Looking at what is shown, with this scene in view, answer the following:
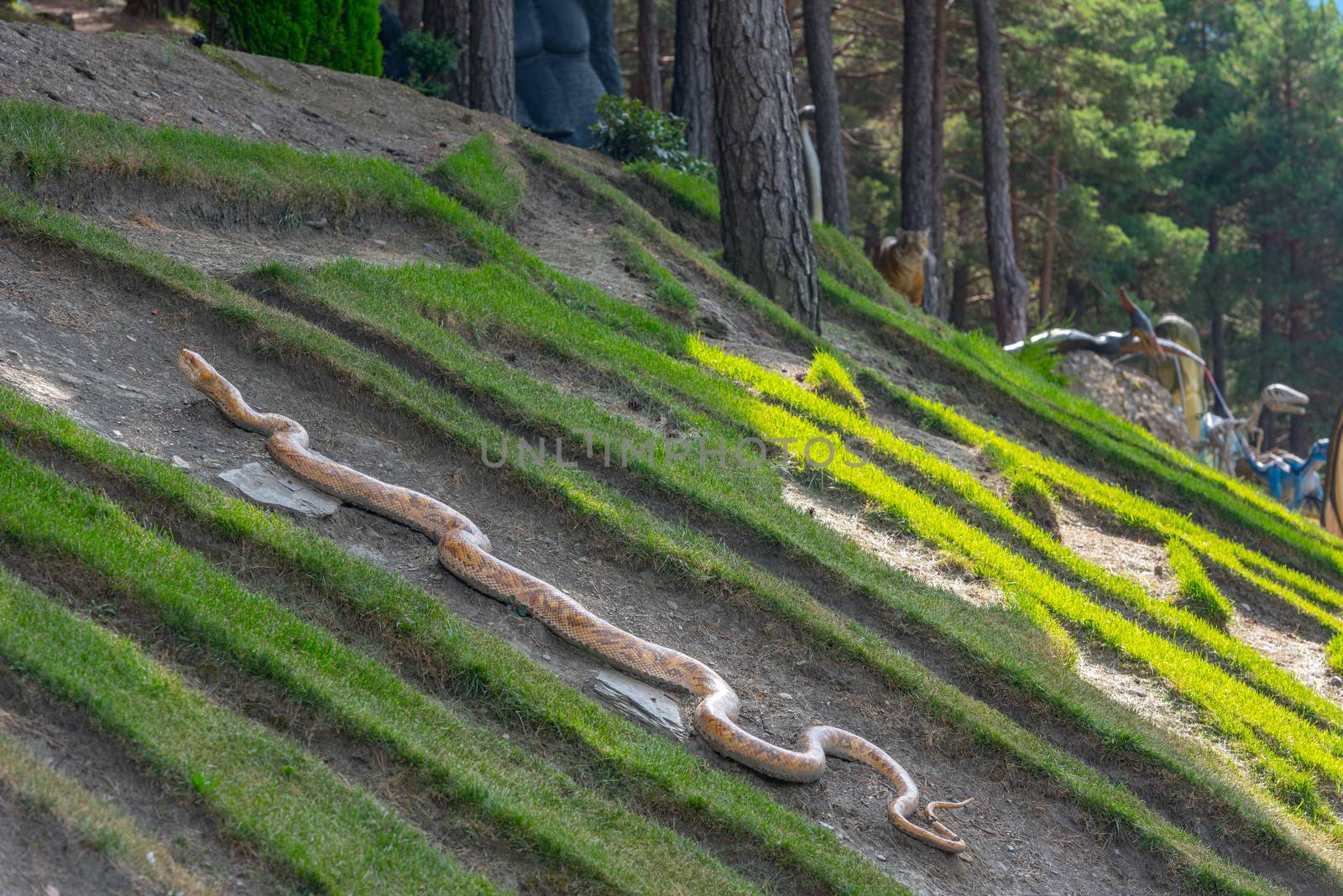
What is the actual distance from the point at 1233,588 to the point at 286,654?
27.5 feet

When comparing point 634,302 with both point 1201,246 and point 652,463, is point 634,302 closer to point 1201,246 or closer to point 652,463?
point 652,463

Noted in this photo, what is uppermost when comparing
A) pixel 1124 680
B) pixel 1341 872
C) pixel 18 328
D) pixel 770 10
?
pixel 770 10

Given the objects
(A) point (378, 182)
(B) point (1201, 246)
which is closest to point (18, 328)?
(A) point (378, 182)

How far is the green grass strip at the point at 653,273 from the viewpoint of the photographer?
1205 centimetres

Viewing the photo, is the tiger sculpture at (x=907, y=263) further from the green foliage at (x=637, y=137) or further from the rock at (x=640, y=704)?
the rock at (x=640, y=704)

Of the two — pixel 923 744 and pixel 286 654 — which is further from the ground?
pixel 286 654

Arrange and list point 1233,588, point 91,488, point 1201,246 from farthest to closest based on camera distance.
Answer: point 1201,246
point 1233,588
point 91,488

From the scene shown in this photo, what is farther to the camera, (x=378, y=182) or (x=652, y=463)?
(x=378, y=182)

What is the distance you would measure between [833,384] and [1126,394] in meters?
10.3

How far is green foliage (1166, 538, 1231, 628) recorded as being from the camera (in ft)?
32.3

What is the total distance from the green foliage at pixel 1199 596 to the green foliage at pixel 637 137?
29.3 ft

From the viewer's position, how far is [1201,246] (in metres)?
34.8

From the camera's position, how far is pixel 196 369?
23.9 feet

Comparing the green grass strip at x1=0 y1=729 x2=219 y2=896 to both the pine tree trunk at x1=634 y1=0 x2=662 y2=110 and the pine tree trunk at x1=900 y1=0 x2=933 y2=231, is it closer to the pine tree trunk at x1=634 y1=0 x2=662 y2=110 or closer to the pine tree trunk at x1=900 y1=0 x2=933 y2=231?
the pine tree trunk at x1=900 y1=0 x2=933 y2=231
